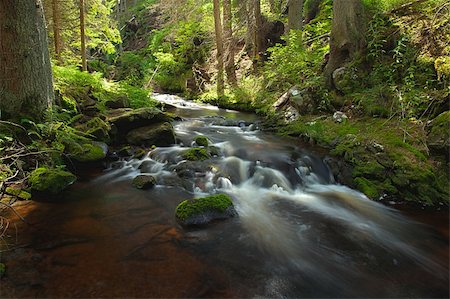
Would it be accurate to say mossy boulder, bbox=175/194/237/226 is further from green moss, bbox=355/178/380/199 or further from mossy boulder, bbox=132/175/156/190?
green moss, bbox=355/178/380/199

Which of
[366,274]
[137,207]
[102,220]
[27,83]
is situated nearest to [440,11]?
[366,274]

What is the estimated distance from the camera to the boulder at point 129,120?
8867 millimetres

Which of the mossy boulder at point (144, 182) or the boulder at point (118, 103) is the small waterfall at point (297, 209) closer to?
the mossy boulder at point (144, 182)

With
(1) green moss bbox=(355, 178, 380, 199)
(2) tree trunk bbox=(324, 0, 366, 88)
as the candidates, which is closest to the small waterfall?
(1) green moss bbox=(355, 178, 380, 199)

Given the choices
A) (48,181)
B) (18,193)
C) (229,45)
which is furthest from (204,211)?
(229,45)

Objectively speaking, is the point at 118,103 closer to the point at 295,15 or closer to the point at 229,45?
the point at 229,45

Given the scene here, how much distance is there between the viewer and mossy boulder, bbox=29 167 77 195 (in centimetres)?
562

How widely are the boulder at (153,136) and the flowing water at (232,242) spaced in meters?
1.62

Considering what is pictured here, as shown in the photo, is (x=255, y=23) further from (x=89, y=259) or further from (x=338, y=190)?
(x=89, y=259)

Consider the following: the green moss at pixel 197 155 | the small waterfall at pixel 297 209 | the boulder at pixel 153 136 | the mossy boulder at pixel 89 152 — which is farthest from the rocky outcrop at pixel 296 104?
the mossy boulder at pixel 89 152

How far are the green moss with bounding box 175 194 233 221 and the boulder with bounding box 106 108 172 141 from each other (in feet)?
14.9

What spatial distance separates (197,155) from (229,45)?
36.3 ft

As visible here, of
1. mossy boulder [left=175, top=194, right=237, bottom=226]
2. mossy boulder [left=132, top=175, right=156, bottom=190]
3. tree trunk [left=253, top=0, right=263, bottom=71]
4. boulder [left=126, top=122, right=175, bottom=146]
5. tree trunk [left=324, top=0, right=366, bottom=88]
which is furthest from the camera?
tree trunk [left=253, top=0, right=263, bottom=71]

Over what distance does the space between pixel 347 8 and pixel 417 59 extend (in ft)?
9.03
